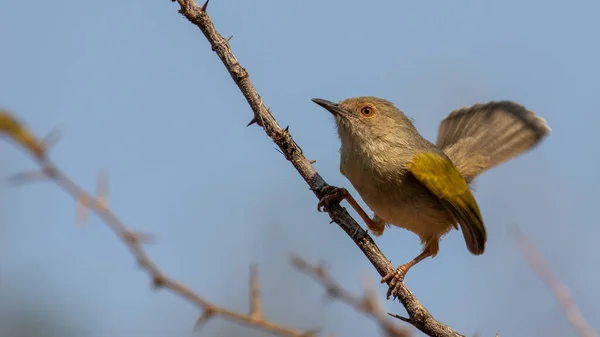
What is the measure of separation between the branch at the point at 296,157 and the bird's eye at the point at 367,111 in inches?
68.7

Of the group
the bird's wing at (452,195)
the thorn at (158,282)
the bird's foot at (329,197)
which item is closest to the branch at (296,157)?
the bird's foot at (329,197)

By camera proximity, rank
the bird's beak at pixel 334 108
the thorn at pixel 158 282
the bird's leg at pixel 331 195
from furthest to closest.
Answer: the bird's beak at pixel 334 108 < the bird's leg at pixel 331 195 < the thorn at pixel 158 282

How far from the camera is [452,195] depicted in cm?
609

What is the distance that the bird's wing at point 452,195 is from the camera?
19.4 ft

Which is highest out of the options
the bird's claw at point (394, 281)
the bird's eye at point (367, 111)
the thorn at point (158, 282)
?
the bird's eye at point (367, 111)

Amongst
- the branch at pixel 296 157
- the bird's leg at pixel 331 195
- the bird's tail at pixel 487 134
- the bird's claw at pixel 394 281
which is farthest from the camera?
the bird's tail at pixel 487 134

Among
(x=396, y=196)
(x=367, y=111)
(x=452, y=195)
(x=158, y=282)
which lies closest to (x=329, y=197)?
(x=396, y=196)

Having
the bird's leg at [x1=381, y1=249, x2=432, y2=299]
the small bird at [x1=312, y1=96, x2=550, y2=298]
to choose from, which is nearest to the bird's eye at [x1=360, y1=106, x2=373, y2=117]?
the small bird at [x1=312, y1=96, x2=550, y2=298]

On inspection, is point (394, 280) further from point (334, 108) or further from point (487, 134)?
point (487, 134)

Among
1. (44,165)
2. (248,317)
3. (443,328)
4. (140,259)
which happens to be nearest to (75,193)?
(44,165)

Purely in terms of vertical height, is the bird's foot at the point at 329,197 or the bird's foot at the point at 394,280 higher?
the bird's foot at the point at 329,197

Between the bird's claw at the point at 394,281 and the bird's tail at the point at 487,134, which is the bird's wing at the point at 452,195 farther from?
the bird's tail at the point at 487,134

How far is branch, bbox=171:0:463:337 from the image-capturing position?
4.07m

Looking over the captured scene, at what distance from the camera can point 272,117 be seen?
4.61 metres
